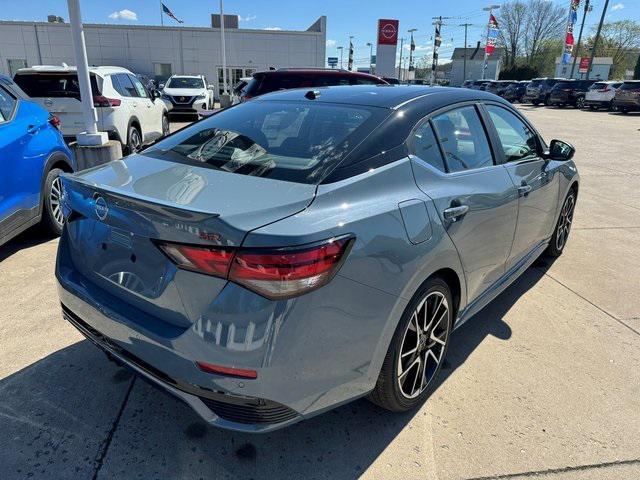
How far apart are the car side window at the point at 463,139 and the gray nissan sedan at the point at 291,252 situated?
0.01 metres

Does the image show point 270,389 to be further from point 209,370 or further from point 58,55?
point 58,55

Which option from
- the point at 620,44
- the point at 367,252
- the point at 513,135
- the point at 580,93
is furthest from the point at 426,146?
the point at 620,44

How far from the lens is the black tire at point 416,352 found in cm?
226

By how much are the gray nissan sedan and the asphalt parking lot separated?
0.29 meters

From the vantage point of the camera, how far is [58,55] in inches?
1497

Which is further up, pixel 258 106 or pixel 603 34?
pixel 603 34

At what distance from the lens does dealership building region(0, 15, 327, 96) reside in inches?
1485

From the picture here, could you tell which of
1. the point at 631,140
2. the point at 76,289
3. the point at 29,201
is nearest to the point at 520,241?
the point at 76,289

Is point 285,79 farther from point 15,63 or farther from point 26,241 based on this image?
point 15,63

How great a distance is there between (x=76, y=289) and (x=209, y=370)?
36.6 inches

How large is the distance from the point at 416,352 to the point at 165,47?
4127cm

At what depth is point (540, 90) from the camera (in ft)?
113

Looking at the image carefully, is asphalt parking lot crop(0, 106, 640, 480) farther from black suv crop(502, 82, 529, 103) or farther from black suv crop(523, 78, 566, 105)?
black suv crop(502, 82, 529, 103)

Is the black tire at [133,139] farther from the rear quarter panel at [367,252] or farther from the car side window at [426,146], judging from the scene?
the rear quarter panel at [367,252]
